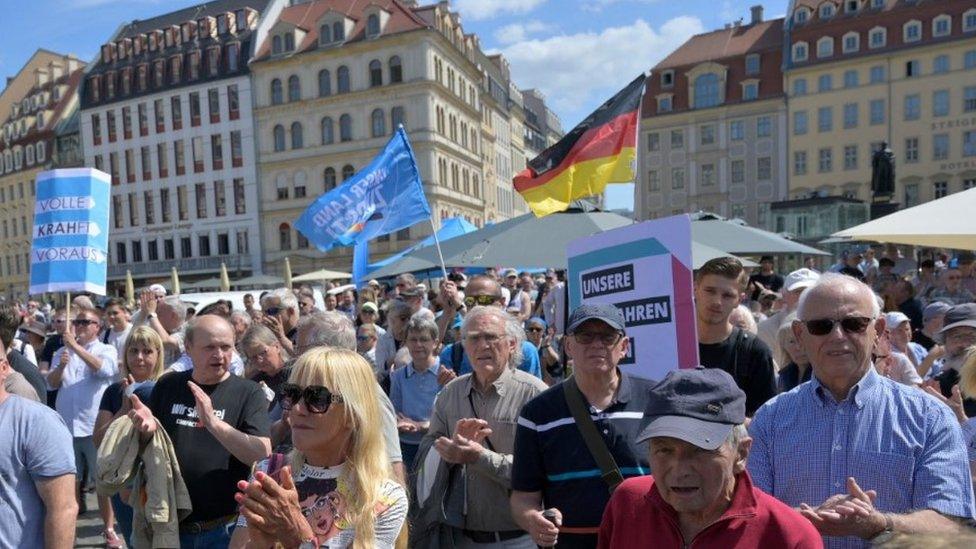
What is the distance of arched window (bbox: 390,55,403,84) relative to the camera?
44.0 meters

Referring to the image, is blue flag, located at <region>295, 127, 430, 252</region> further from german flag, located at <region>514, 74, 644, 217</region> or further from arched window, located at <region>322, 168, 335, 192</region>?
arched window, located at <region>322, 168, 335, 192</region>

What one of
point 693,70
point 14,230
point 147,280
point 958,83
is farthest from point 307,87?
point 958,83

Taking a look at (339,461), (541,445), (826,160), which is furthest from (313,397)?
(826,160)

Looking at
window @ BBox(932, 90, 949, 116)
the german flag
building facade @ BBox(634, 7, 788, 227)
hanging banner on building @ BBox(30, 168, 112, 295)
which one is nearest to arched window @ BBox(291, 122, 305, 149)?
building facade @ BBox(634, 7, 788, 227)

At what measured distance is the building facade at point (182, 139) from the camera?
4816 centimetres

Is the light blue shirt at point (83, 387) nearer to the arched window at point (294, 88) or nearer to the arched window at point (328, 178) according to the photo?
the arched window at point (328, 178)

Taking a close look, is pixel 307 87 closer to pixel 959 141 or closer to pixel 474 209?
pixel 474 209

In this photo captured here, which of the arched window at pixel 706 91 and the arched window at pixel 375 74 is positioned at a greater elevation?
the arched window at pixel 706 91

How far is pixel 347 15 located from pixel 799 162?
34.0 m

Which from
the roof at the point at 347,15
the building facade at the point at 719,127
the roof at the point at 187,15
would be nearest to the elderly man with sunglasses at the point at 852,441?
the roof at the point at 347,15

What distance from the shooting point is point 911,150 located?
50.9 metres

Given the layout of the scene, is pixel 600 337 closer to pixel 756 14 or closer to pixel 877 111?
pixel 877 111

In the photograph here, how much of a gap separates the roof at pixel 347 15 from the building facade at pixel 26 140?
21539mm

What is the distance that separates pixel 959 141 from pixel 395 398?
5594cm
